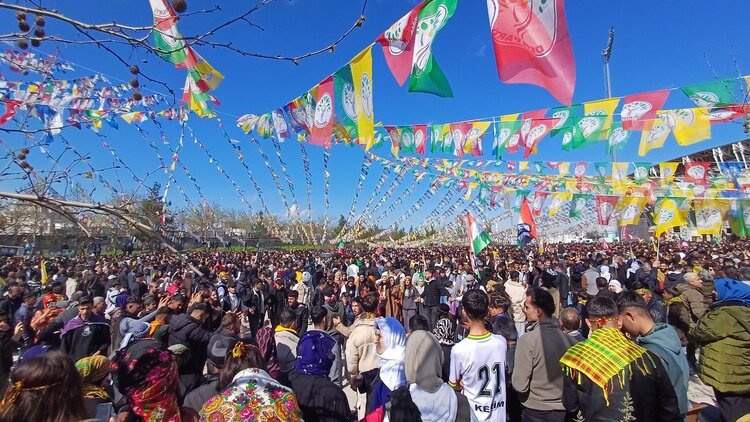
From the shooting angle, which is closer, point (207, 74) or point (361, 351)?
point (361, 351)

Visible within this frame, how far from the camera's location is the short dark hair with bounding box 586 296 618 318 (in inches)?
122

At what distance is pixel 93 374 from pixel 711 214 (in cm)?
2176

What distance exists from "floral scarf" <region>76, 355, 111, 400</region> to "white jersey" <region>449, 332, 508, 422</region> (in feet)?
8.02

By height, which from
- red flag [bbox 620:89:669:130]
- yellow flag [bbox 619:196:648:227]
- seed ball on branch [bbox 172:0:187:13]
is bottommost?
yellow flag [bbox 619:196:648:227]

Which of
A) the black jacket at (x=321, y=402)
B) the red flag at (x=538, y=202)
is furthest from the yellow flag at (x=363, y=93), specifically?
the red flag at (x=538, y=202)

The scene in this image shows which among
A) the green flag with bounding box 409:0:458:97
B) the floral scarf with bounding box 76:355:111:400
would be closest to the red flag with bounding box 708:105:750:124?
the green flag with bounding box 409:0:458:97

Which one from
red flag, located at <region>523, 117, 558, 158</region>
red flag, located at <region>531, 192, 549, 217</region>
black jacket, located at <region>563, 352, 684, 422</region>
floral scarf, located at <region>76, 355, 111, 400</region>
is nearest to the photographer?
black jacket, located at <region>563, 352, 684, 422</region>

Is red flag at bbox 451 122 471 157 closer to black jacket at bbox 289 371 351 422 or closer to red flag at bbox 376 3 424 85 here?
red flag at bbox 376 3 424 85

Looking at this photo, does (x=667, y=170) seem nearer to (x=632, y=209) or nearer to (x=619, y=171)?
(x=619, y=171)

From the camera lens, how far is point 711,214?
16438mm

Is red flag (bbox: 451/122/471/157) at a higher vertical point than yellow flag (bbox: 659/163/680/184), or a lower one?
higher

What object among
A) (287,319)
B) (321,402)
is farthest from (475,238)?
(321,402)

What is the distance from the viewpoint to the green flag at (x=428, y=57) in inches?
173

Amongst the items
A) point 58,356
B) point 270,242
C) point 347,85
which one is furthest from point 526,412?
point 270,242
